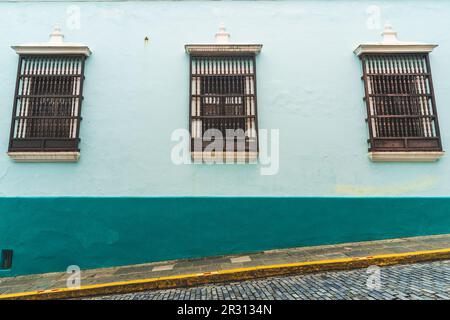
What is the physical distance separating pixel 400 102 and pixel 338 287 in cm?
412

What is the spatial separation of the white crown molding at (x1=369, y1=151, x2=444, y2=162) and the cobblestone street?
1997 millimetres

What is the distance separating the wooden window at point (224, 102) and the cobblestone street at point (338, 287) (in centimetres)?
252

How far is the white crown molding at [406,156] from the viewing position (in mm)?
5797

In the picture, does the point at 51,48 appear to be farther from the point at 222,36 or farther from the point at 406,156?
the point at 406,156

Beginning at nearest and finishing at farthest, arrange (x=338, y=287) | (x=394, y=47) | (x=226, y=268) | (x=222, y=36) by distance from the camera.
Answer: (x=338, y=287), (x=226, y=268), (x=394, y=47), (x=222, y=36)

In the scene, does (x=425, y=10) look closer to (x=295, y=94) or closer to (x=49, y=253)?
(x=295, y=94)

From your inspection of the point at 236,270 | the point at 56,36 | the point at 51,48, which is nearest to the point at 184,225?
the point at 236,270

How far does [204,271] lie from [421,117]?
515 cm

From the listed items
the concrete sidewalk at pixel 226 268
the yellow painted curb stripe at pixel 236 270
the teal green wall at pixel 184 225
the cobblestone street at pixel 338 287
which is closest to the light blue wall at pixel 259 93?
the teal green wall at pixel 184 225

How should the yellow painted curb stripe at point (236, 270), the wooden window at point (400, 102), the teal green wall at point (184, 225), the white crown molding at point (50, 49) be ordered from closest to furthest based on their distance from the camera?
the yellow painted curb stripe at point (236, 270) → the teal green wall at point (184, 225) → the wooden window at point (400, 102) → the white crown molding at point (50, 49)

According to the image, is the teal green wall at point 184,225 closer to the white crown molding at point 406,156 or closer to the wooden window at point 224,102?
the white crown molding at point 406,156

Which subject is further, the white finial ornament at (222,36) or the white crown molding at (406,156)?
the white finial ornament at (222,36)

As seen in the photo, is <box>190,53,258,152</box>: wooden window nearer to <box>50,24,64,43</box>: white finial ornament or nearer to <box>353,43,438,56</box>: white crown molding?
<box>353,43,438,56</box>: white crown molding

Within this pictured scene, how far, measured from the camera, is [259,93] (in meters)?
6.12
